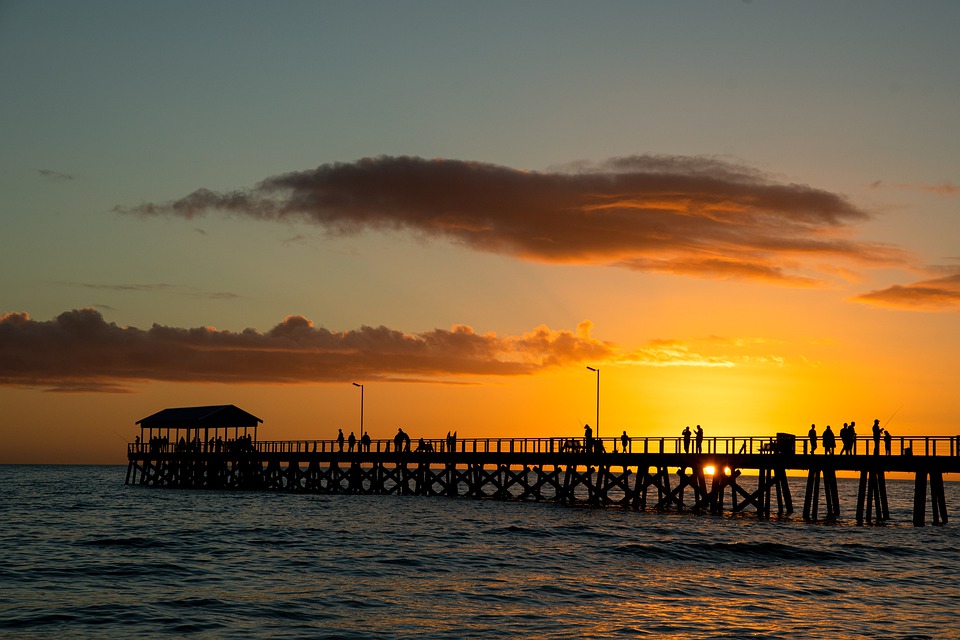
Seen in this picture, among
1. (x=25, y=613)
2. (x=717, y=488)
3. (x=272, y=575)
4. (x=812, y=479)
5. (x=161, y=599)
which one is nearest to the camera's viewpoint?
(x=25, y=613)

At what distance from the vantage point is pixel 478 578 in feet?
102

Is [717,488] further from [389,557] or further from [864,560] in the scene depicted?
[389,557]

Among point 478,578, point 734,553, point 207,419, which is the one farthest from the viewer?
point 207,419

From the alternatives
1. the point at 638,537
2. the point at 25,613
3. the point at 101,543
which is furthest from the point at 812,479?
the point at 25,613

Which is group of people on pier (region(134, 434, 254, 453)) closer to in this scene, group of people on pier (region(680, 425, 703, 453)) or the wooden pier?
the wooden pier

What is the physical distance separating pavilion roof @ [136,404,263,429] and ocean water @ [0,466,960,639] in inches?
1283

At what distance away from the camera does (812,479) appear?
51.3 metres

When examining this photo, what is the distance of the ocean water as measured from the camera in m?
24.0

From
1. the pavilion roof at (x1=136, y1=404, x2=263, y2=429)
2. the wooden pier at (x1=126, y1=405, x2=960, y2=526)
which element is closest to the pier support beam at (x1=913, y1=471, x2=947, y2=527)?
the wooden pier at (x1=126, y1=405, x2=960, y2=526)

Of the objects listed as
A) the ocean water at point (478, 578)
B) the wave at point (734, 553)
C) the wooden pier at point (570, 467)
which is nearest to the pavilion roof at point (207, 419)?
the wooden pier at point (570, 467)

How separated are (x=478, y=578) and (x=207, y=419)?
2335 inches

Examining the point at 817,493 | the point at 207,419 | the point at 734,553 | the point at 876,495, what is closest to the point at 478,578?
the point at 734,553

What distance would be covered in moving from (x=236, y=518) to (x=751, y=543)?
27.4m

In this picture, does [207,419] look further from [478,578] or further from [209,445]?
[478,578]
